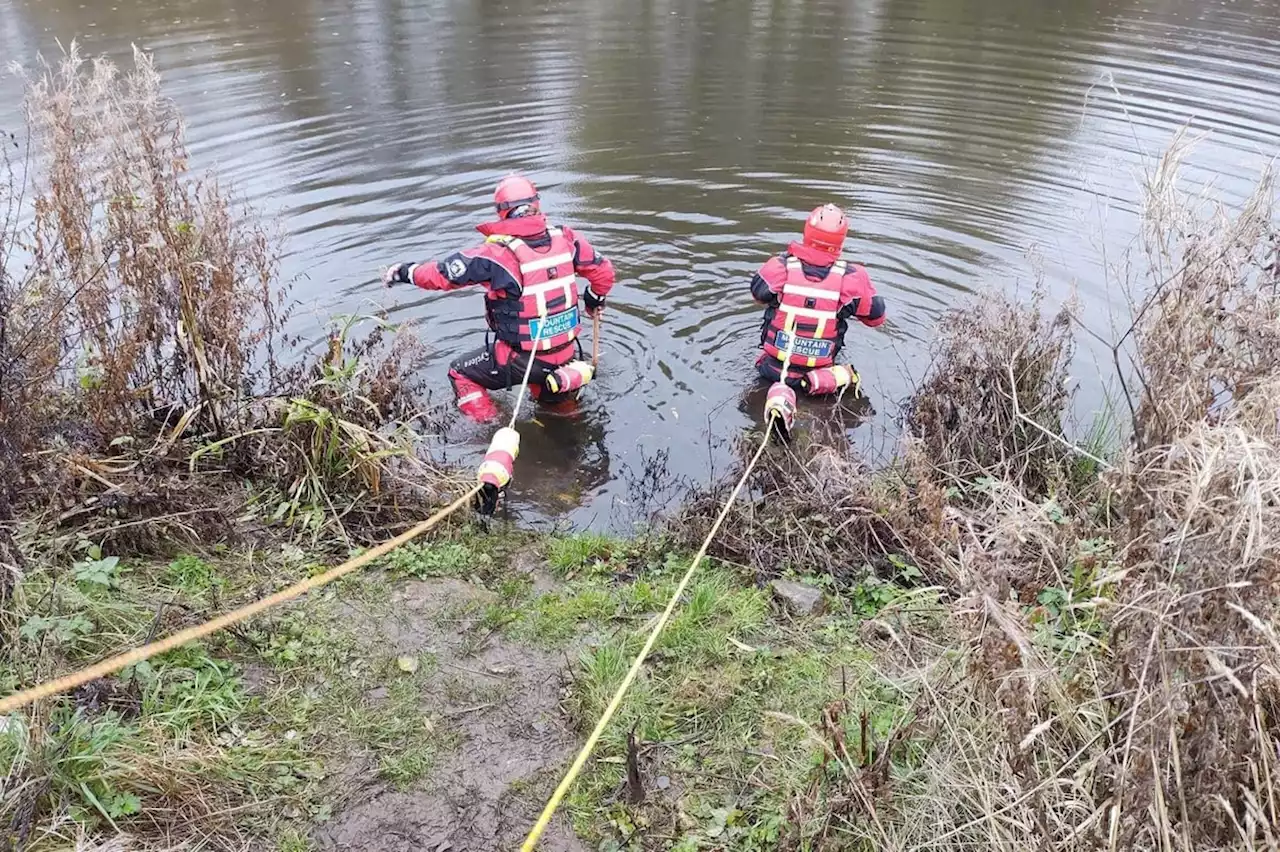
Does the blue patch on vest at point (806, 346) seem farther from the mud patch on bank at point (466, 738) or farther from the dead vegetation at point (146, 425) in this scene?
the mud patch on bank at point (466, 738)

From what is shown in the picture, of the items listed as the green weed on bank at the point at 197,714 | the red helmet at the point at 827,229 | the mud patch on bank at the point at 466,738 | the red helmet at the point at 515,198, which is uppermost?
the red helmet at the point at 515,198

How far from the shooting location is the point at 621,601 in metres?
4.46

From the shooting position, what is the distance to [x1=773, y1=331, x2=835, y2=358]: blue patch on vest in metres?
6.74

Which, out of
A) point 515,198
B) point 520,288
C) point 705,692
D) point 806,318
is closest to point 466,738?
point 705,692

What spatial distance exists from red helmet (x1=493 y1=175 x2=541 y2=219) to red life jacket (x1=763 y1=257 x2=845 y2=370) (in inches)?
77.8

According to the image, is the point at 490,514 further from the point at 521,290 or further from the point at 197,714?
the point at 197,714

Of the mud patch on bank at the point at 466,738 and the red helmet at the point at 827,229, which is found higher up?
the red helmet at the point at 827,229

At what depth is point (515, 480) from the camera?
6359mm

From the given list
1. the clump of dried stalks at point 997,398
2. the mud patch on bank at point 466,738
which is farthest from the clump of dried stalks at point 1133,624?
the mud patch on bank at point 466,738

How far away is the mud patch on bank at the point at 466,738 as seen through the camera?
10.5ft

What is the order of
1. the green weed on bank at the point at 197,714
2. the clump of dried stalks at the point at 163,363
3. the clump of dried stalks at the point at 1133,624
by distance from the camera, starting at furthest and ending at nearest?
1. the clump of dried stalks at the point at 163,363
2. the green weed on bank at the point at 197,714
3. the clump of dried stalks at the point at 1133,624

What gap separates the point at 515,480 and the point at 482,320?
94.1 inches

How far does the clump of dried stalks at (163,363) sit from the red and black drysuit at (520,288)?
1339 mm

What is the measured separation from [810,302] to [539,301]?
2.02 m
